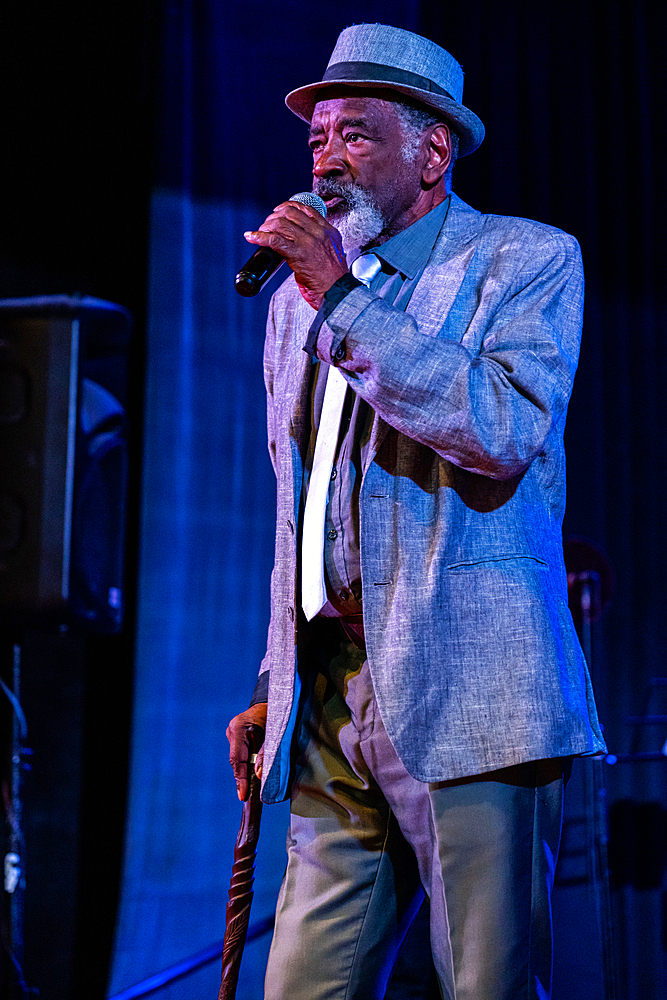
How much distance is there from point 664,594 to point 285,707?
7.61 feet

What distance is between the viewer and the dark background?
11.1ft

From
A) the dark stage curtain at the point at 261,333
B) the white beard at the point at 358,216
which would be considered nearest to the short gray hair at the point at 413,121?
the white beard at the point at 358,216

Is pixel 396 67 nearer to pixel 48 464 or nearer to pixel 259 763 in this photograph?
pixel 259 763

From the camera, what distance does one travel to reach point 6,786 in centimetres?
308

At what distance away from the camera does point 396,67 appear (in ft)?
5.02

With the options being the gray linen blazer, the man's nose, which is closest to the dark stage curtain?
the man's nose

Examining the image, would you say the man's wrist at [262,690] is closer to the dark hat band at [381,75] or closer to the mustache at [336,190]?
the mustache at [336,190]

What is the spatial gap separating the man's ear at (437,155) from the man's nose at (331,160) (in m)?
0.14

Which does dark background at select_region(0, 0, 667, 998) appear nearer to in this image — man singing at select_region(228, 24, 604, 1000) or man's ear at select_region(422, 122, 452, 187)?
man's ear at select_region(422, 122, 452, 187)

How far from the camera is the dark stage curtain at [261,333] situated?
11.0 ft

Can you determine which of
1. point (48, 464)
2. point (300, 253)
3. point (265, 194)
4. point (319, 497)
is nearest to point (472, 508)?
point (319, 497)

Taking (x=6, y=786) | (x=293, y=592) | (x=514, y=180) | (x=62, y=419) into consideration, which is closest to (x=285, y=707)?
(x=293, y=592)

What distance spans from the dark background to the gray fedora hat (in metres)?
1.82

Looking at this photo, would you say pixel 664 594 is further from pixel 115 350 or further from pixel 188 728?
pixel 115 350
